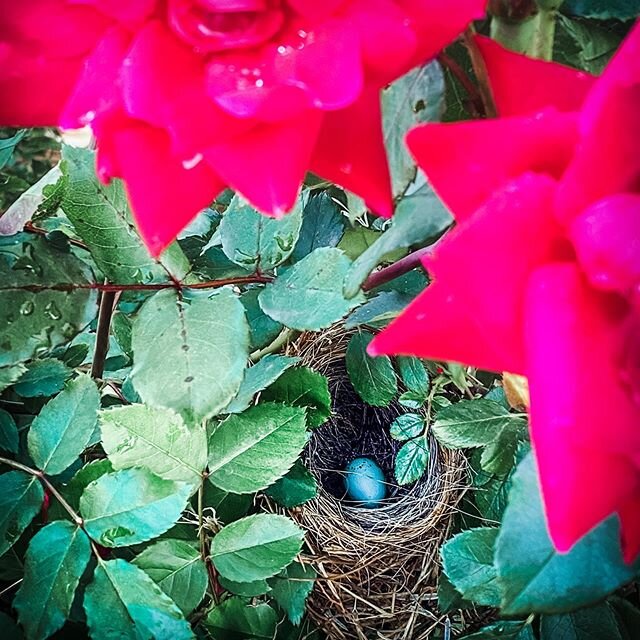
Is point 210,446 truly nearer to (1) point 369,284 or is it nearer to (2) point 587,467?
(1) point 369,284

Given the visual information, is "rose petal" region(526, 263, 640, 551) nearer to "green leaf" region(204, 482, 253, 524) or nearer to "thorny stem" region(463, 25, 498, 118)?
"thorny stem" region(463, 25, 498, 118)

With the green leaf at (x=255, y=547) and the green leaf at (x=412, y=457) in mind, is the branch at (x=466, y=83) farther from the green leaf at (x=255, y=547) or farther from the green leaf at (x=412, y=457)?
the green leaf at (x=412, y=457)

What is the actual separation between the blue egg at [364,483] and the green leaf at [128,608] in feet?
1.48

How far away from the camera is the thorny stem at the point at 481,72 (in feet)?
0.75

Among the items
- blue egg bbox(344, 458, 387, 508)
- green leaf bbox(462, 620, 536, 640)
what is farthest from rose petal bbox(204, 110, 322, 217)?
blue egg bbox(344, 458, 387, 508)

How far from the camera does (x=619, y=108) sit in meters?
0.17

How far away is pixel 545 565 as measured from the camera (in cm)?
24

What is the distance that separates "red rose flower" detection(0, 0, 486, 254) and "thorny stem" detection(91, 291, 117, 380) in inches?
6.7

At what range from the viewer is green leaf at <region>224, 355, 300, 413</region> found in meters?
0.41

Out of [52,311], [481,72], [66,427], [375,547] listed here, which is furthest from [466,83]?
[375,547]

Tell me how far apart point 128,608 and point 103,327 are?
0.16 m

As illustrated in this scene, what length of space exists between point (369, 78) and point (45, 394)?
0.39m

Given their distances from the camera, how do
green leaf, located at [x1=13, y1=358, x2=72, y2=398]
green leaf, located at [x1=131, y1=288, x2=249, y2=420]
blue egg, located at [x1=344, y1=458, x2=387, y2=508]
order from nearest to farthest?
green leaf, located at [x1=131, y1=288, x2=249, y2=420] < green leaf, located at [x1=13, y1=358, x2=72, y2=398] < blue egg, located at [x1=344, y1=458, x2=387, y2=508]

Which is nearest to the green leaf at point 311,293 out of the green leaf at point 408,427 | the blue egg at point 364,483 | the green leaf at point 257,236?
the green leaf at point 257,236
